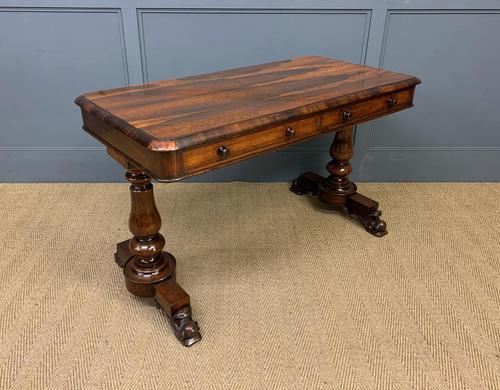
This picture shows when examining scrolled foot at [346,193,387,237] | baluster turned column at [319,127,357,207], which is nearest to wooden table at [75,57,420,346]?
baluster turned column at [319,127,357,207]

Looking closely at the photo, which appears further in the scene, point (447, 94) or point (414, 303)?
point (447, 94)

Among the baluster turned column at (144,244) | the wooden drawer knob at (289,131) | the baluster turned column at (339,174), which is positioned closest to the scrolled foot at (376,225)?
the baluster turned column at (339,174)

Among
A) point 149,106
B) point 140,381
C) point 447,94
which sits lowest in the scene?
point 140,381

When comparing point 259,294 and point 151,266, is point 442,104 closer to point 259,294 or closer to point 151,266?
point 259,294

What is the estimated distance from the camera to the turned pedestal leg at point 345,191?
2.34 meters

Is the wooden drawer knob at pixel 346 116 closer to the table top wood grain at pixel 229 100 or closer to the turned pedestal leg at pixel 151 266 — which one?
the table top wood grain at pixel 229 100

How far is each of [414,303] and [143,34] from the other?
1.91 meters

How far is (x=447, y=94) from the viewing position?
2.66m

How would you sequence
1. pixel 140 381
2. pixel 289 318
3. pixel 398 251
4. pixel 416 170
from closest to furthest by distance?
pixel 140 381 < pixel 289 318 < pixel 398 251 < pixel 416 170

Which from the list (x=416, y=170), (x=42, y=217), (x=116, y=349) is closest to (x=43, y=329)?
(x=116, y=349)

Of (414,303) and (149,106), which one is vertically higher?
(149,106)

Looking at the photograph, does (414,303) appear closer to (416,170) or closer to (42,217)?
(416,170)

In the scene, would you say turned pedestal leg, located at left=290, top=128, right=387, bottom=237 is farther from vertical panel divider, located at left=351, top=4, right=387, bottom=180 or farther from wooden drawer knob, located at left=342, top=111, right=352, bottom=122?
wooden drawer knob, located at left=342, top=111, right=352, bottom=122

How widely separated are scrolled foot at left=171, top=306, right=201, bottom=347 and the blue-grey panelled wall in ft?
4.27
